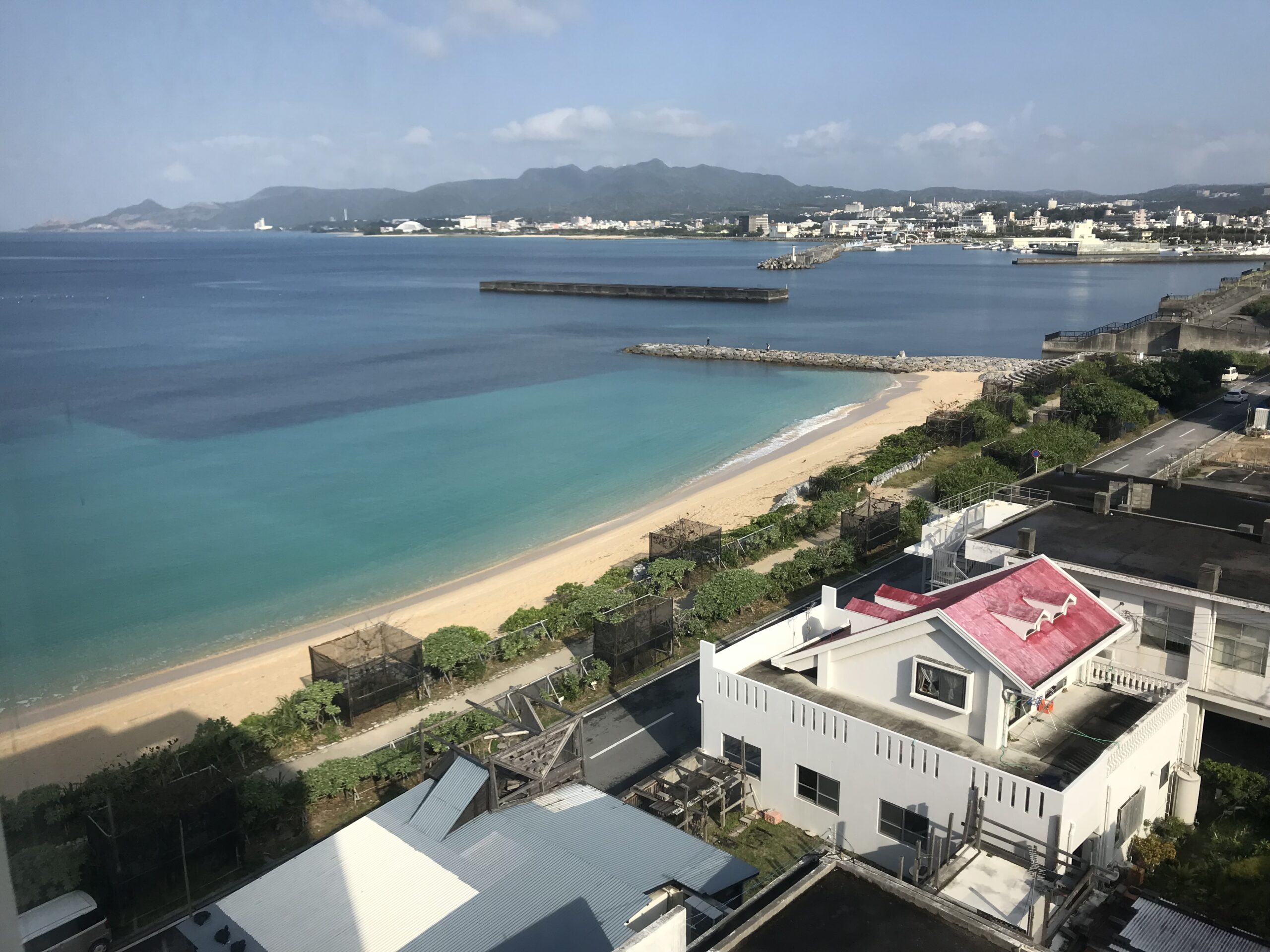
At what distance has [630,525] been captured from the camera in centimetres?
2767

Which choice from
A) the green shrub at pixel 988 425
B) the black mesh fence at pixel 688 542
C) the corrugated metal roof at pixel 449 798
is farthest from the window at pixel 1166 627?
the green shrub at pixel 988 425

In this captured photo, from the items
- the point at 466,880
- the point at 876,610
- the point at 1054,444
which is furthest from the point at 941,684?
the point at 1054,444

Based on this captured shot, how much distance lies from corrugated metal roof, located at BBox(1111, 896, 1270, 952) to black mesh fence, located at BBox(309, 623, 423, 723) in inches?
434

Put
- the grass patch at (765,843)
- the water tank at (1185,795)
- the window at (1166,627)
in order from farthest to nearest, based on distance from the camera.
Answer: the window at (1166,627) < the water tank at (1185,795) < the grass patch at (765,843)

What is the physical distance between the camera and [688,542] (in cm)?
2075

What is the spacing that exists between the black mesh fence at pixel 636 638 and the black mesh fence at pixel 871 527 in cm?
593

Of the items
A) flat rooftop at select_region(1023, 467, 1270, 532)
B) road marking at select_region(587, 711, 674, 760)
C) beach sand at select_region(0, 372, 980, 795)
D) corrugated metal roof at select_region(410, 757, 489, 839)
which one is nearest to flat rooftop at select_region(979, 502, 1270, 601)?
flat rooftop at select_region(1023, 467, 1270, 532)

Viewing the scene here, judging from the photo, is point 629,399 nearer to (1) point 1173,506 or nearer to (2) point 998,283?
(1) point 1173,506

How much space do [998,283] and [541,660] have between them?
114671 mm

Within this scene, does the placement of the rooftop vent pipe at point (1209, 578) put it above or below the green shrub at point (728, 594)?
above

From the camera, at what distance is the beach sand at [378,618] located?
14.8m

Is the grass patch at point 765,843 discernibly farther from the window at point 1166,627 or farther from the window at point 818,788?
the window at point 1166,627

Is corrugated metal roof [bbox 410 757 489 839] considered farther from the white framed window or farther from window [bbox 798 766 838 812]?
the white framed window

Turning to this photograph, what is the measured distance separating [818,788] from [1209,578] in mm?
5466
